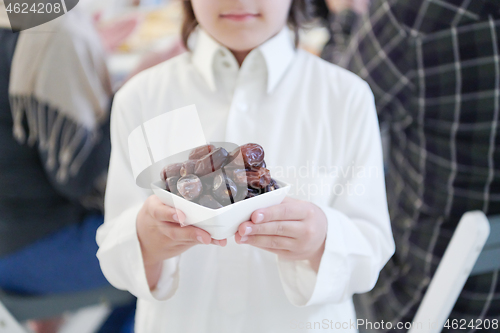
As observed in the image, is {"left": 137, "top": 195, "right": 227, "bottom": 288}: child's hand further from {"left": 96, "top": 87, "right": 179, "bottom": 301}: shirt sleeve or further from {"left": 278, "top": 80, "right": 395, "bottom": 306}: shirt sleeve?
{"left": 278, "top": 80, "right": 395, "bottom": 306}: shirt sleeve

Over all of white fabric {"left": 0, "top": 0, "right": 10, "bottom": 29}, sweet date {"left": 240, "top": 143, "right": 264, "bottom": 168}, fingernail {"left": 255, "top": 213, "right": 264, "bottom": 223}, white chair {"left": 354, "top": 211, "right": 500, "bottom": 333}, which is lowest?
white chair {"left": 354, "top": 211, "right": 500, "bottom": 333}

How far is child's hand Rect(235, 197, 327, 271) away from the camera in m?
0.27

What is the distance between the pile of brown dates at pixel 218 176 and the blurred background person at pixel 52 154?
0.55ft

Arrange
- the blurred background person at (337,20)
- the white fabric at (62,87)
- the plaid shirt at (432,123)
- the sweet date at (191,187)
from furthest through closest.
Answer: the blurred background person at (337,20)
the plaid shirt at (432,123)
the white fabric at (62,87)
the sweet date at (191,187)

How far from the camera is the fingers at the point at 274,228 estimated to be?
0.84 ft

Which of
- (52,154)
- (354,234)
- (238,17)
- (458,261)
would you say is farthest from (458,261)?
(52,154)

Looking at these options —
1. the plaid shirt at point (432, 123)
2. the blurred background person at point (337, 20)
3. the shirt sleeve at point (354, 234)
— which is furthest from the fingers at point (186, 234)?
the blurred background person at point (337, 20)

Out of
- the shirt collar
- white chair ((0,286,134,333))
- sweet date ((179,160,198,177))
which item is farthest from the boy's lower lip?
white chair ((0,286,134,333))

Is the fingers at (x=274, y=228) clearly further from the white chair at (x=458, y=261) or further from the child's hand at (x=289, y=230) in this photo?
the white chair at (x=458, y=261)

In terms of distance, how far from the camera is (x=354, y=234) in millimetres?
360

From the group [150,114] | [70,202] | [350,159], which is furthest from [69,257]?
[350,159]

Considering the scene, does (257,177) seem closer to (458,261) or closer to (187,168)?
(187,168)

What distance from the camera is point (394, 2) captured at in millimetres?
562

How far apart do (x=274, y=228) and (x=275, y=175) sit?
0.19 feet
